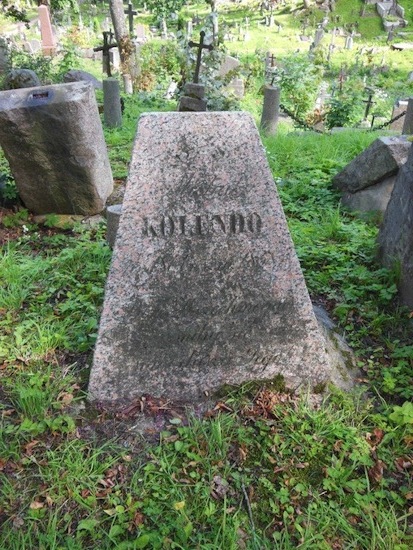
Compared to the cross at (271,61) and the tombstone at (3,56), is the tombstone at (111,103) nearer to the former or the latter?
the tombstone at (3,56)

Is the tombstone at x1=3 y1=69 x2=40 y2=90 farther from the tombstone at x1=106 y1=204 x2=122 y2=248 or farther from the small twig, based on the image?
the small twig

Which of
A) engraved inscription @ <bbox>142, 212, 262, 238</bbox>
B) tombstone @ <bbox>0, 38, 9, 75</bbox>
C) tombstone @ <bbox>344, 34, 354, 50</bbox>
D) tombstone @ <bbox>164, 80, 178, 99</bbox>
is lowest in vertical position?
tombstone @ <bbox>344, 34, 354, 50</bbox>

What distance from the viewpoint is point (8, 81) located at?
312 inches

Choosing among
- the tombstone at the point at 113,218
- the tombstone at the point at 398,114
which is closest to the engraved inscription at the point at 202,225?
the tombstone at the point at 113,218

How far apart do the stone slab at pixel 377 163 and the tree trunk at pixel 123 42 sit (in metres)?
8.70

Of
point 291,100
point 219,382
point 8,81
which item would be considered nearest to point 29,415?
point 219,382

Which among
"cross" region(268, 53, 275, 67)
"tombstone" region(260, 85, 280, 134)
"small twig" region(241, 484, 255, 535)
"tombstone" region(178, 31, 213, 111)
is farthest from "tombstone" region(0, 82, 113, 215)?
"cross" region(268, 53, 275, 67)

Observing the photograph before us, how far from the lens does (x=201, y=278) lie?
7.17ft

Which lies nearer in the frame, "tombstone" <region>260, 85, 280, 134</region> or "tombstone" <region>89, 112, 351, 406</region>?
"tombstone" <region>89, 112, 351, 406</region>

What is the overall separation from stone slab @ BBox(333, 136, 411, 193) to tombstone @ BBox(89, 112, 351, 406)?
2.43 metres

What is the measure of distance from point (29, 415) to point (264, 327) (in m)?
1.17

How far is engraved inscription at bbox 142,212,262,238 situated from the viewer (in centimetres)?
208

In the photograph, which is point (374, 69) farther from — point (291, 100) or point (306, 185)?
point (306, 185)

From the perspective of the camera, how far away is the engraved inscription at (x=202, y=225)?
82.0 inches
